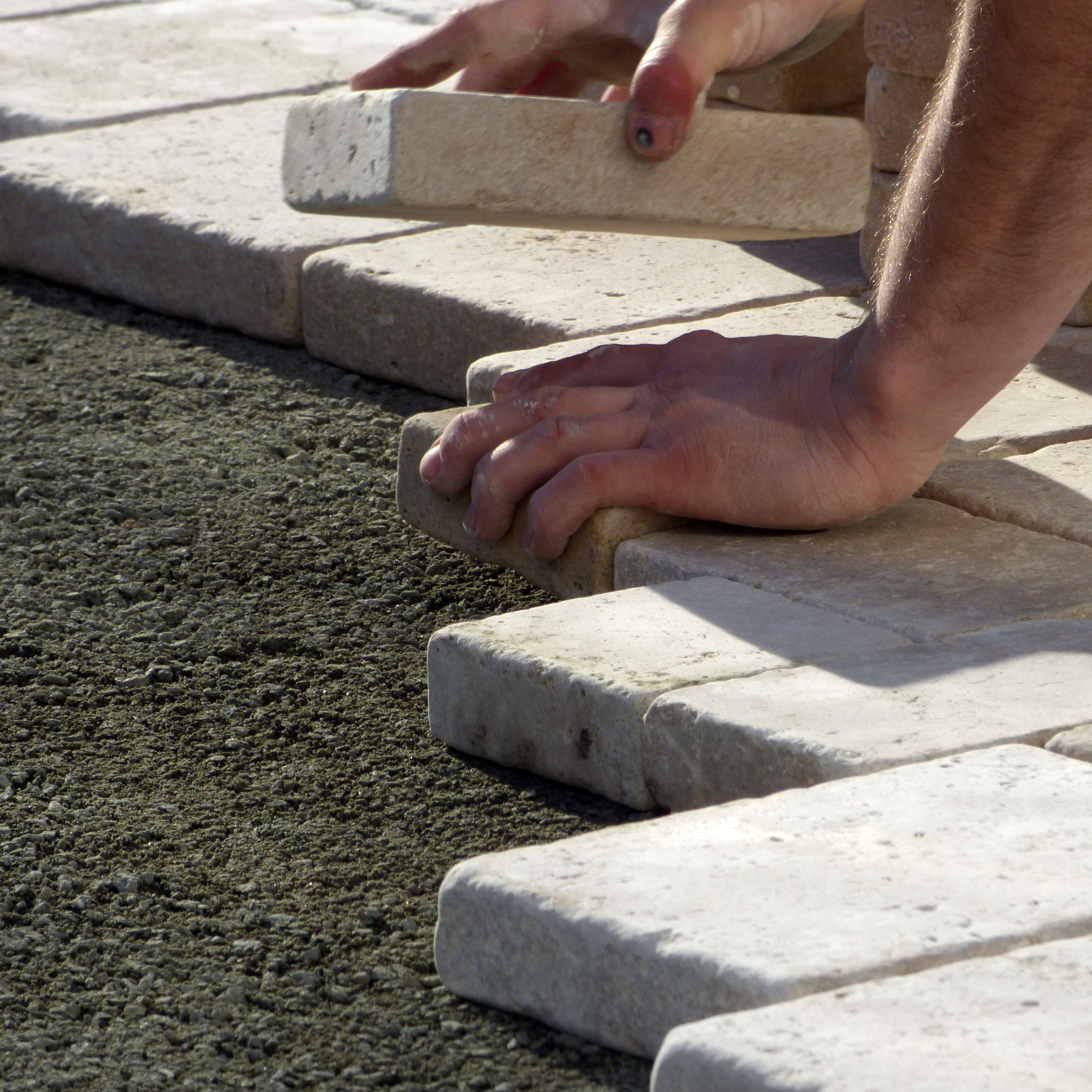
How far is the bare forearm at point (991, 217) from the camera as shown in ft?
7.18

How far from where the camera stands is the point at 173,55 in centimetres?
596

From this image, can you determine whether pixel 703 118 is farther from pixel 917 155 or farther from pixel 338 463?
pixel 338 463

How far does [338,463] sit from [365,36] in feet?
10.2

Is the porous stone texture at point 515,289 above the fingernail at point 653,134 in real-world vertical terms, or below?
below

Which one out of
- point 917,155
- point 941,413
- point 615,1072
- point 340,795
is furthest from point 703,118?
point 615,1072

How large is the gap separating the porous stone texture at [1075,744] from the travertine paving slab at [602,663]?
10 cm

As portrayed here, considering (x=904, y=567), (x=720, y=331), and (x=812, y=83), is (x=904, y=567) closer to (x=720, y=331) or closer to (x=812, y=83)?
(x=720, y=331)

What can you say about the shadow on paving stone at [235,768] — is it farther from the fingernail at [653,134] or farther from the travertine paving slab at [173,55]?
the travertine paving slab at [173,55]

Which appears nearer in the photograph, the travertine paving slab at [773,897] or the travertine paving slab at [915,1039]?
the travertine paving slab at [915,1039]

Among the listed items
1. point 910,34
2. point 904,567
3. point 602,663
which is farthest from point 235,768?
point 910,34

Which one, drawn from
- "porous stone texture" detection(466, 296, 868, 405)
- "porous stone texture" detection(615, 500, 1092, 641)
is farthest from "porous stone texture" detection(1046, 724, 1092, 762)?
"porous stone texture" detection(466, 296, 868, 405)

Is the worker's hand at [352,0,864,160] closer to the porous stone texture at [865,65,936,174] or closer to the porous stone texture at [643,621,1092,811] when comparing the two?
the porous stone texture at [865,65,936,174]

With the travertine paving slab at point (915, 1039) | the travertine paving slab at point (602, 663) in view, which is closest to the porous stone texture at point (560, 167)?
the travertine paving slab at point (602, 663)

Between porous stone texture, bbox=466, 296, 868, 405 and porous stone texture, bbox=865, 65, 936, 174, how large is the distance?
33 cm
